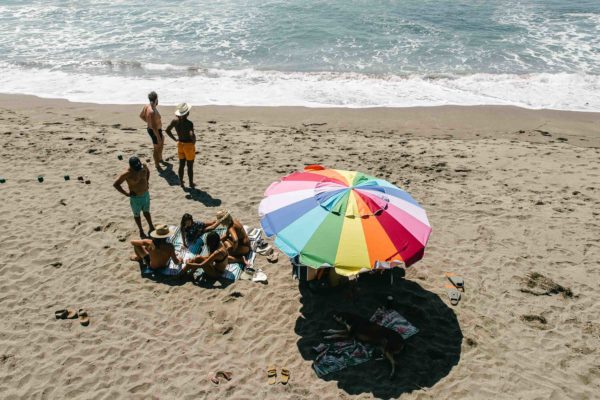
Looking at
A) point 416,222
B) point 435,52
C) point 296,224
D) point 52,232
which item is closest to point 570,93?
point 435,52

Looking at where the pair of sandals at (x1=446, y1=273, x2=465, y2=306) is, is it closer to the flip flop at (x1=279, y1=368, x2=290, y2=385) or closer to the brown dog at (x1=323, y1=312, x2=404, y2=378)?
the brown dog at (x1=323, y1=312, x2=404, y2=378)

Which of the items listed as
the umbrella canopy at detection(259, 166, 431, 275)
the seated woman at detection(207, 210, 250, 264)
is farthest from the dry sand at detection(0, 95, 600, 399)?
the umbrella canopy at detection(259, 166, 431, 275)

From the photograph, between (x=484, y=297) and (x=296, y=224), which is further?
(x=484, y=297)

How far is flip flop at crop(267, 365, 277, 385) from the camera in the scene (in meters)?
5.37

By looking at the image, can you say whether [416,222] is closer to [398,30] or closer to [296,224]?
[296,224]

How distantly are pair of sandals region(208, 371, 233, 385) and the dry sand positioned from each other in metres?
0.06

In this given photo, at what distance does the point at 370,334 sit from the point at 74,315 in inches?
155

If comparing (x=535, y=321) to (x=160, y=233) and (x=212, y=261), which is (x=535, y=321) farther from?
(x=160, y=233)

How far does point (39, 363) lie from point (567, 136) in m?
13.3

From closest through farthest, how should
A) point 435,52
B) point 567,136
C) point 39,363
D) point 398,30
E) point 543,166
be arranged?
point 39,363
point 543,166
point 567,136
point 435,52
point 398,30

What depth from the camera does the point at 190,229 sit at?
24.6ft

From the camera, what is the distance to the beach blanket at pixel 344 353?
5.53m

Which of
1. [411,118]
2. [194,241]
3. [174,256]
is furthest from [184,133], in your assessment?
[411,118]

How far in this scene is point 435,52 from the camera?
20.4m
